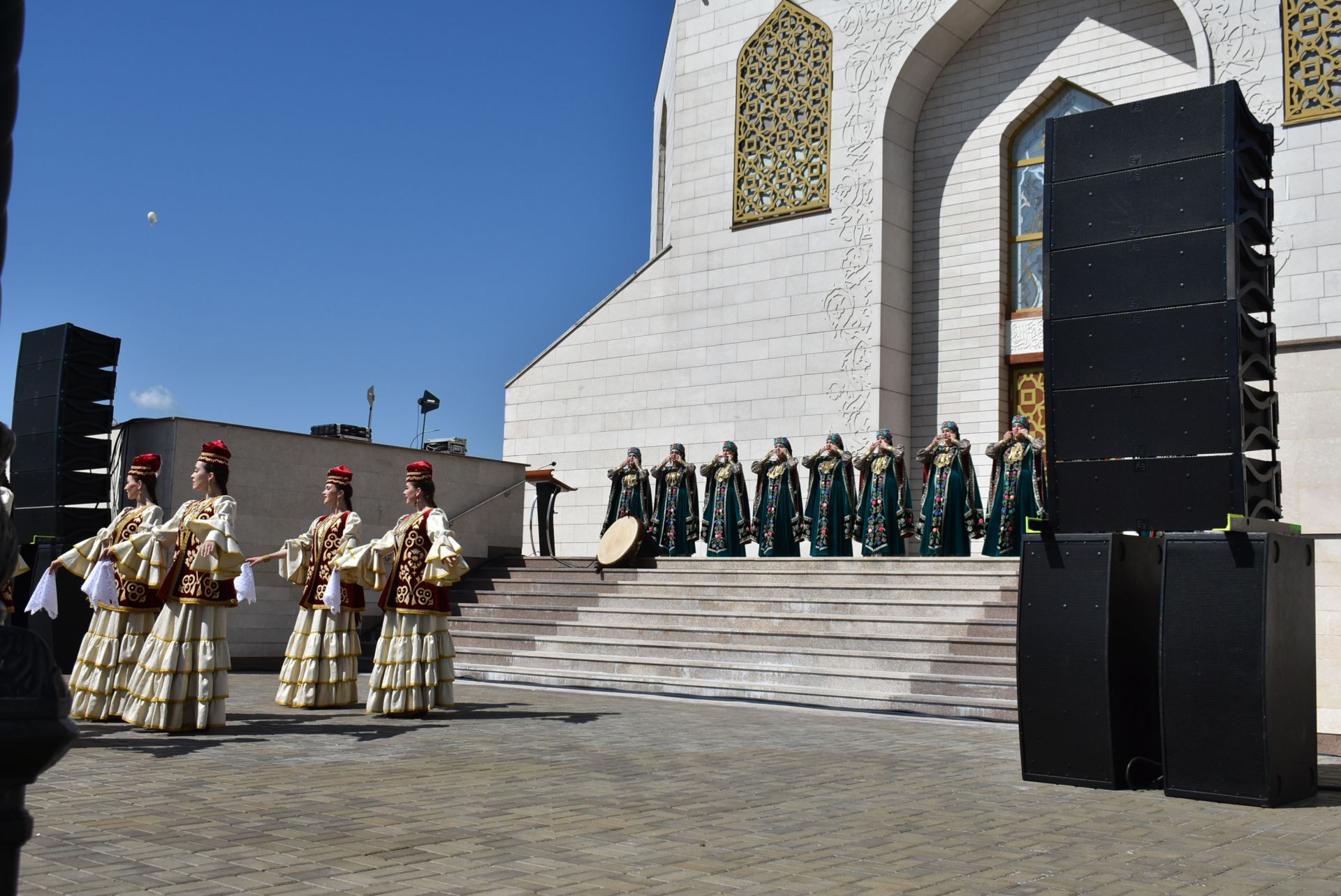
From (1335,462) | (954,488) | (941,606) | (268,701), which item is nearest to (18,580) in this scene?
(268,701)

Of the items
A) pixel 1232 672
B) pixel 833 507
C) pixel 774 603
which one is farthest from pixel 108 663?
pixel 833 507

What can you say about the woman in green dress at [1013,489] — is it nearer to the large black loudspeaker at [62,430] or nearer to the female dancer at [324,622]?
the female dancer at [324,622]

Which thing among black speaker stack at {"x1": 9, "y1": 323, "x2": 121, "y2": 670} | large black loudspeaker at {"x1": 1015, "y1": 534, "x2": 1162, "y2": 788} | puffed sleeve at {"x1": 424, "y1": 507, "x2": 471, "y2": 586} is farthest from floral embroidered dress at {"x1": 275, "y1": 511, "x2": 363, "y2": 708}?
large black loudspeaker at {"x1": 1015, "y1": 534, "x2": 1162, "y2": 788}

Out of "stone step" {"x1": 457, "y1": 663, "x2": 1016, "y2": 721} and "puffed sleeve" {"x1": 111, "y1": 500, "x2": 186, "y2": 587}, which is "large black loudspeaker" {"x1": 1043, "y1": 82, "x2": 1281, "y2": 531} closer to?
"stone step" {"x1": 457, "y1": 663, "x2": 1016, "y2": 721}

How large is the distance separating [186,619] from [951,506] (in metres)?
9.33

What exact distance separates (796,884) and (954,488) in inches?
441

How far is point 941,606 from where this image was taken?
39.3 ft

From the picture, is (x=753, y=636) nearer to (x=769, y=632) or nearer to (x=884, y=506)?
(x=769, y=632)

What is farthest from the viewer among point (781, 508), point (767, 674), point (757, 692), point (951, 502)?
point (781, 508)

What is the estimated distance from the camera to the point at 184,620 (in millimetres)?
8086

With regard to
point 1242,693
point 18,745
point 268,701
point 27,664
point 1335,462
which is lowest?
point 268,701

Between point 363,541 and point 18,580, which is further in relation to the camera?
point 363,541

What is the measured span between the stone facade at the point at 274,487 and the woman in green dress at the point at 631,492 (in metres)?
2.09

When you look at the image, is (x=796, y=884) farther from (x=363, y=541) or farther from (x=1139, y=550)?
(x=363, y=541)
